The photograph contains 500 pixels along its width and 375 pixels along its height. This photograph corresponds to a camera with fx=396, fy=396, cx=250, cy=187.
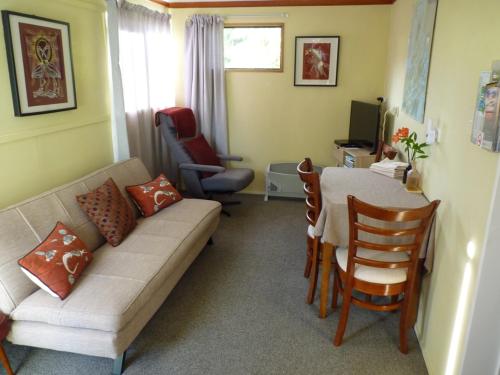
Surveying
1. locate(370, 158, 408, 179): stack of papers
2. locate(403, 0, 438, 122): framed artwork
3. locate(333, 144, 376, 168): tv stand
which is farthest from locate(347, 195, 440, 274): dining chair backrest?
locate(333, 144, 376, 168): tv stand

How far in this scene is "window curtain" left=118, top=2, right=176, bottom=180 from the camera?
377cm

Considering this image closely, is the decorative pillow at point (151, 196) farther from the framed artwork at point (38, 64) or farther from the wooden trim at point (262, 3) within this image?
the wooden trim at point (262, 3)

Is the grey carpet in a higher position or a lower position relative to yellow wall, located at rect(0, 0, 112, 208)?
lower

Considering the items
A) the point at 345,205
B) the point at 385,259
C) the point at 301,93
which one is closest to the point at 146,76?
the point at 301,93

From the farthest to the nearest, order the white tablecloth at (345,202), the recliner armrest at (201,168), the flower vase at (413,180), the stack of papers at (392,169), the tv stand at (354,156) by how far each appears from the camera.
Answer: the recliner armrest at (201,168)
the tv stand at (354,156)
the stack of papers at (392,169)
the flower vase at (413,180)
the white tablecloth at (345,202)

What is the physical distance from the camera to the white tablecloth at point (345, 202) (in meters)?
2.28

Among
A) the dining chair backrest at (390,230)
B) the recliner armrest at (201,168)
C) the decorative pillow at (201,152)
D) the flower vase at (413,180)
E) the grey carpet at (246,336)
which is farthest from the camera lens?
the decorative pillow at (201,152)

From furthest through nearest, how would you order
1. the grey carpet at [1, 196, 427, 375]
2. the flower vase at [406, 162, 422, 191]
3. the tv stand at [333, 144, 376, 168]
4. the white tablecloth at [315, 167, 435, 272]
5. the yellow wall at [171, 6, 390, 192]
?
the yellow wall at [171, 6, 390, 192], the tv stand at [333, 144, 376, 168], the flower vase at [406, 162, 422, 191], the white tablecloth at [315, 167, 435, 272], the grey carpet at [1, 196, 427, 375]

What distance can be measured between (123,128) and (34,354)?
1972 mm

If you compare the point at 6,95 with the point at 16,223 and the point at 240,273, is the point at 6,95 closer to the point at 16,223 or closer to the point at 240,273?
the point at 16,223

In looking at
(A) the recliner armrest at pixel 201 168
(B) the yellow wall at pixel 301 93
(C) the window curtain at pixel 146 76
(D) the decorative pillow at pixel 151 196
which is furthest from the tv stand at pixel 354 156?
(C) the window curtain at pixel 146 76

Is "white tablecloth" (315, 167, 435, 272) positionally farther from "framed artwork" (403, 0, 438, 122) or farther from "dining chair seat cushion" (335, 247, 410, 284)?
"framed artwork" (403, 0, 438, 122)

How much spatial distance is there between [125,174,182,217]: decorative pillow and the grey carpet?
1.87 ft

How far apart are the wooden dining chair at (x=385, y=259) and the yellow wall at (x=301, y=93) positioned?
2739 millimetres
